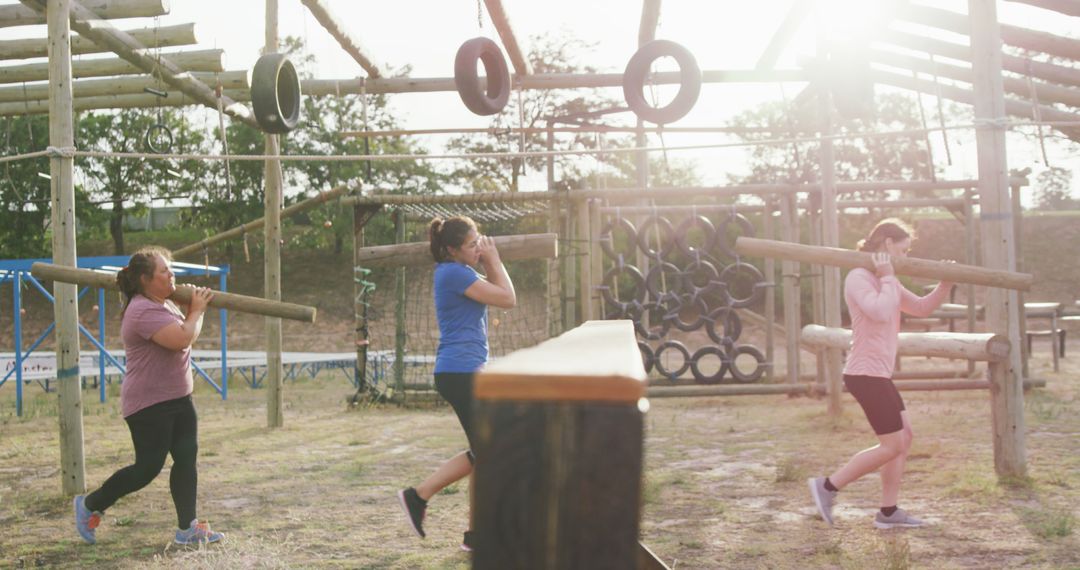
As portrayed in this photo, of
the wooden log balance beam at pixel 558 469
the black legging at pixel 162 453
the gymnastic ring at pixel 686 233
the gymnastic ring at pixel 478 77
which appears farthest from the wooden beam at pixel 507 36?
the wooden log balance beam at pixel 558 469

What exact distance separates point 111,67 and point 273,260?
8.66 ft

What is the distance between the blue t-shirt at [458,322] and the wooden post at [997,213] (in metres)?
3.51

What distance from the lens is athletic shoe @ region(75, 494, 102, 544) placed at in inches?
194


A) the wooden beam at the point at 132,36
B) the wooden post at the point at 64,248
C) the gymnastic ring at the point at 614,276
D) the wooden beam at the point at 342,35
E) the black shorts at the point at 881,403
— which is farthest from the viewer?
the gymnastic ring at the point at 614,276

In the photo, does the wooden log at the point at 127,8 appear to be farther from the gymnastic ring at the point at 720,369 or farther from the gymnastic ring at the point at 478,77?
the gymnastic ring at the point at 720,369

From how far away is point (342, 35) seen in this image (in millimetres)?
9008

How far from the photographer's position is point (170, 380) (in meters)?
4.77

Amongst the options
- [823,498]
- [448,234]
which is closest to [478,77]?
[448,234]

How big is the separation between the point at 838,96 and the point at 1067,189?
43214 mm

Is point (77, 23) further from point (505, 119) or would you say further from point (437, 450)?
point (505, 119)

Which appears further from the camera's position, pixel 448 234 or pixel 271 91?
pixel 271 91

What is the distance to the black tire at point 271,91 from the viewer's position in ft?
26.0

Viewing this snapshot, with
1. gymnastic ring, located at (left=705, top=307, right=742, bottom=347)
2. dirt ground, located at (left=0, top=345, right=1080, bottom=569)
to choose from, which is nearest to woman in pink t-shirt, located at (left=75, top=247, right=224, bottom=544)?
dirt ground, located at (left=0, top=345, right=1080, bottom=569)

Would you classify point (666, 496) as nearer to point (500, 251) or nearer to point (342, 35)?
point (500, 251)
